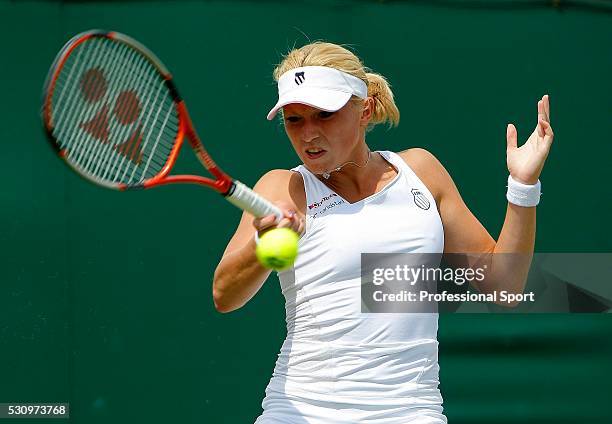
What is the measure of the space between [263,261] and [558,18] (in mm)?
1960

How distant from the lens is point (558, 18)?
3902 mm

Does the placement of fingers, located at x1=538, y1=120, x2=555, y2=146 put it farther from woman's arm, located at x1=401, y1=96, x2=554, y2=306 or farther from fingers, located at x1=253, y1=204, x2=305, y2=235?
fingers, located at x1=253, y1=204, x2=305, y2=235

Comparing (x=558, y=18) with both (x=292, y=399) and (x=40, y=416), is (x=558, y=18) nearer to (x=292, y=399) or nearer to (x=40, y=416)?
(x=292, y=399)

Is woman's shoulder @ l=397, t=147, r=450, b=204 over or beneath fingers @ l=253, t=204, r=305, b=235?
over

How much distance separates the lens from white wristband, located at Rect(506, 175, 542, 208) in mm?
2768

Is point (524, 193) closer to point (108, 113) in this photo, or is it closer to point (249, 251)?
point (249, 251)

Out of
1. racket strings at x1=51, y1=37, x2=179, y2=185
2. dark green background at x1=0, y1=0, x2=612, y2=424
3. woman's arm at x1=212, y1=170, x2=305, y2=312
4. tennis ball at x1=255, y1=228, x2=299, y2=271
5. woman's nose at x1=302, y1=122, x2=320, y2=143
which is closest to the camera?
tennis ball at x1=255, y1=228, x2=299, y2=271

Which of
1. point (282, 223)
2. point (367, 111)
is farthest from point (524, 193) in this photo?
point (282, 223)

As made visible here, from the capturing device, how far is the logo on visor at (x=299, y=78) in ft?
8.86

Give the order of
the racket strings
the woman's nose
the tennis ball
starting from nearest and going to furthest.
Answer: the tennis ball
the racket strings
the woman's nose

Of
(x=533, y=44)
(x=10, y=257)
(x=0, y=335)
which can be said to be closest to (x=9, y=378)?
(x=0, y=335)

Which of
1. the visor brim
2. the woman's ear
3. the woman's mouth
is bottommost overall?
the woman's mouth

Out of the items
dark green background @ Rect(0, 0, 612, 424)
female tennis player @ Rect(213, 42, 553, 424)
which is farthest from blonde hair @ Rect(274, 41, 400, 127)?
dark green background @ Rect(0, 0, 612, 424)

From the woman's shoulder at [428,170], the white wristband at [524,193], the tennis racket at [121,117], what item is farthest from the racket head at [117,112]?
the white wristband at [524,193]
